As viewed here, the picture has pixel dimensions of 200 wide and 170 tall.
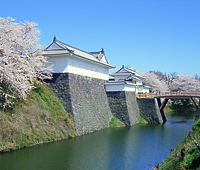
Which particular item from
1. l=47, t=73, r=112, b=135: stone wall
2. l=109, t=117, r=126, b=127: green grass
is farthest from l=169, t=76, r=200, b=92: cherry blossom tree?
l=47, t=73, r=112, b=135: stone wall

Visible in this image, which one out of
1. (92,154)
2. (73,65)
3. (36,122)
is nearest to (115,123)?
(73,65)

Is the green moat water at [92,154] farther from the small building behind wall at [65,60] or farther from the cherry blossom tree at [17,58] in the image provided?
the small building behind wall at [65,60]

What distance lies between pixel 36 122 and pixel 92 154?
4574 millimetres

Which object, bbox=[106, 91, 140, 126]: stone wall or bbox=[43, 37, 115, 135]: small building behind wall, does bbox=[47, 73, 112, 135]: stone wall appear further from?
bbox=[106, 91, 140, 126]: stone wall

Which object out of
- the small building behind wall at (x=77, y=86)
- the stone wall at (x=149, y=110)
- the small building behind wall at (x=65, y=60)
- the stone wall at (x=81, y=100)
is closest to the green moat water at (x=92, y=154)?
the stone wall at (x=81, y=100)

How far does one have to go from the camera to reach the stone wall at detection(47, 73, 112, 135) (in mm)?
18897

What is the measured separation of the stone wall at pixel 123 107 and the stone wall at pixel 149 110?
2.06m

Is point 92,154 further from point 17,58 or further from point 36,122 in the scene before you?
point 17,58

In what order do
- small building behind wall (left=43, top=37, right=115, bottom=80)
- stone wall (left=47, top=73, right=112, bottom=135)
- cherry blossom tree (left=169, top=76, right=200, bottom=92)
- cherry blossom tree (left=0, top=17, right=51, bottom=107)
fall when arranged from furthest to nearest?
cherry blossom tree (left=169, top=76, right=200, bottom=92) → small building behind wall (left=43, top=37, right=115, bottom=80) → stone wall (left=47, top=73, right=112, bottom=135) → cherry blossom tree (left=0, top=17, right=51, bottom=107)

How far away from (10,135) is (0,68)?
3.87m

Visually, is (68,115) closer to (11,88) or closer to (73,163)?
(11,88)

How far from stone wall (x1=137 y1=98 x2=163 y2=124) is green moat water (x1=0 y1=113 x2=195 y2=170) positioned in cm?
975

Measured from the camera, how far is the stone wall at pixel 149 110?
89.6ft

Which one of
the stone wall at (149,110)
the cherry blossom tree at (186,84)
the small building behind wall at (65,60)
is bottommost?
the stone wall at (149,110)
